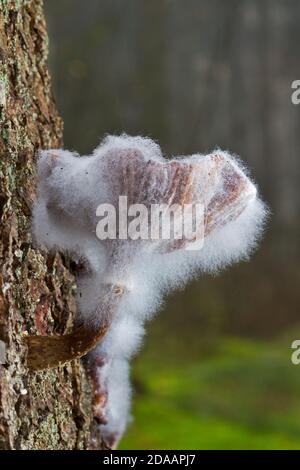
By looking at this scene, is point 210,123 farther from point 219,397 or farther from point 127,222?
point 127,222

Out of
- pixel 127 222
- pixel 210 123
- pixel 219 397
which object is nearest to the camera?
pixel 127 222

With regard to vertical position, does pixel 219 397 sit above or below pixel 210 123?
below

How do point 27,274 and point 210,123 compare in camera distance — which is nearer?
point 27,274

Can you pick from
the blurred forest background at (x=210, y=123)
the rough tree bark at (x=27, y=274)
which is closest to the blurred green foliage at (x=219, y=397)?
the blurred forest background at (x=210, y=123)

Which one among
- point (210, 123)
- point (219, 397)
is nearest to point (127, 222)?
point (219, 397)

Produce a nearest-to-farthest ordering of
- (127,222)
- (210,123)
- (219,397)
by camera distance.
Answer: (127,222), (219,397), (210,123)

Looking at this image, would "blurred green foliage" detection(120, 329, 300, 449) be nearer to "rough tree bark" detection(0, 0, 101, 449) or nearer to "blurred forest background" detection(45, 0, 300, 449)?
"blurred forest background" detection(45, 0, 300, 449)

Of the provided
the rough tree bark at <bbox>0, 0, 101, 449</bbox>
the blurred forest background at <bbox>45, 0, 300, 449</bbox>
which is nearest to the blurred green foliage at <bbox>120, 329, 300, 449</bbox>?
the blurred forest background at <bbox>45, 0, 300, 449</bbox>
